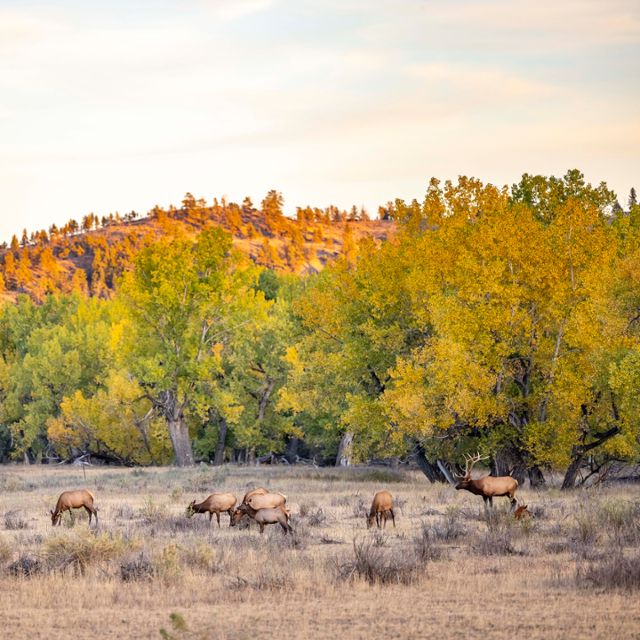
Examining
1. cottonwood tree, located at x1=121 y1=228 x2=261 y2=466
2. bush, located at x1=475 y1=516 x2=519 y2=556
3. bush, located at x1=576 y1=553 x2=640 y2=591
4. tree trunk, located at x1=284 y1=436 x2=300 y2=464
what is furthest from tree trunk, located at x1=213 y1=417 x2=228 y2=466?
bush, located at x1=576 y1=553 x2=640 y2=591

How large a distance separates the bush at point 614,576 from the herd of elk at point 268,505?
559cm

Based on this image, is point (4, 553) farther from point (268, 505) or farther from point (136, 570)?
point (268, 505)

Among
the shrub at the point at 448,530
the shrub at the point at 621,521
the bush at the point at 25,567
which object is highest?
the bush at the point at 25,567

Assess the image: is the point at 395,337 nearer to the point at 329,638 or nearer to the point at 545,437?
the point at 545,437

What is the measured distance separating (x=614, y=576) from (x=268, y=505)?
7.67 m

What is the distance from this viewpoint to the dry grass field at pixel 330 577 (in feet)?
34.3

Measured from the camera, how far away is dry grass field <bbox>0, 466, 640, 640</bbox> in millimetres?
10461

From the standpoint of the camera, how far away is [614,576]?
12133 mm

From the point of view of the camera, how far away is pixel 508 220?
27656 mm

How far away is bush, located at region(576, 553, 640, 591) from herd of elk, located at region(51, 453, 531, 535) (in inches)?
220

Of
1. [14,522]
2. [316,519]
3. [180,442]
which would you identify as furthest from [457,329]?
[180,442]

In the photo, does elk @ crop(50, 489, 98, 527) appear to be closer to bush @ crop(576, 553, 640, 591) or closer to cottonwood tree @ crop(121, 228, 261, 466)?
bush @ crop(576, 553, 640, 591)


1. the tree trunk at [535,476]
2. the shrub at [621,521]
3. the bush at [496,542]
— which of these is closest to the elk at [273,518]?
the bush at [496,542]

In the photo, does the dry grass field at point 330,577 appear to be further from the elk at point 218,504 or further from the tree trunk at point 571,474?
the tree trunk at point 571,474
